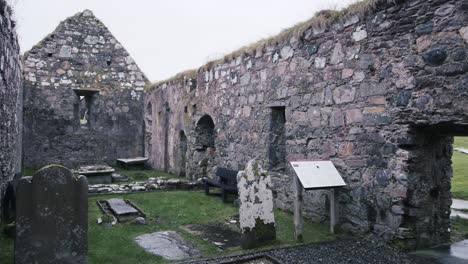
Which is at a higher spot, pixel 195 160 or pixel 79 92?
pixel 79 92

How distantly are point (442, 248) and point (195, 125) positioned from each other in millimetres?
7905

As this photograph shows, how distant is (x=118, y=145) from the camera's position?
1579cm

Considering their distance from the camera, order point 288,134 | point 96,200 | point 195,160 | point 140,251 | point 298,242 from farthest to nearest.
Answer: point 195,160, point 96,200, point 288,134, point 298,242, point 140,251

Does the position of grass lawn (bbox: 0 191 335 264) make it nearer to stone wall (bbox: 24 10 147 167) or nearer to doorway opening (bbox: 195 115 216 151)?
doorway opening (bbox: 195 115 216 151)

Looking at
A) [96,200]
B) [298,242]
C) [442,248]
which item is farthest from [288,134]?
[96,200]

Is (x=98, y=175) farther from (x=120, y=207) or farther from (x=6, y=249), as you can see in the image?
(x=6, y=249)

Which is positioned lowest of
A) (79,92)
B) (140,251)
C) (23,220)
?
(140,251)

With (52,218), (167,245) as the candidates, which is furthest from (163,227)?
(52,218)

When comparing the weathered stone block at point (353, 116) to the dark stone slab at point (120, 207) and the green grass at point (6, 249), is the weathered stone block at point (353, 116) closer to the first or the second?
the dark stone slab at point (120, 207)

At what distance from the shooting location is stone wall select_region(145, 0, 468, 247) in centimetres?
479

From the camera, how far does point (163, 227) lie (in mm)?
6582

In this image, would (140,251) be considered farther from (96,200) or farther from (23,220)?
(96,200)

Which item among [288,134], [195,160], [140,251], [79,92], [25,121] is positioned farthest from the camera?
[79,92]

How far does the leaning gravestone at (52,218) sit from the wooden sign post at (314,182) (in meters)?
2.95
